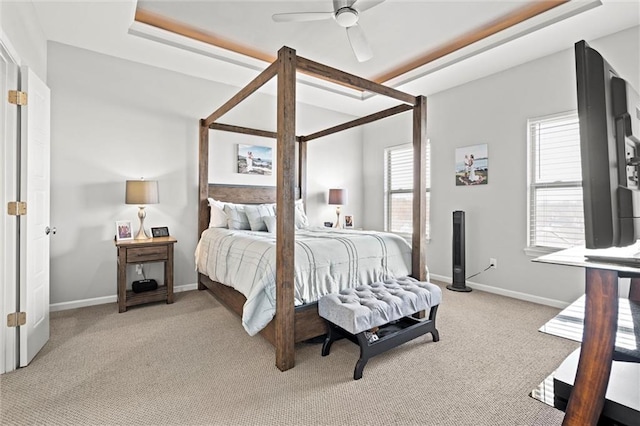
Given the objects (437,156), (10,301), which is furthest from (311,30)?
(10,301)

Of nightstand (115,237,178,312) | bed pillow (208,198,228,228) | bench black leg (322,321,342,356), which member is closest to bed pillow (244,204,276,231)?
bed pillow (208,198,228,228)

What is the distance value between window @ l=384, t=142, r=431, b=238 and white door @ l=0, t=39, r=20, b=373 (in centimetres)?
461

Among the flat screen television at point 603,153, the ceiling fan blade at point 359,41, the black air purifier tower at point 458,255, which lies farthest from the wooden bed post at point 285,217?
the black air purifier tower at point 458,255

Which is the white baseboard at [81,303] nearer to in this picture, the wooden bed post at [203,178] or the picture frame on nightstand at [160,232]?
the picture frame on nightstand at [160,232]

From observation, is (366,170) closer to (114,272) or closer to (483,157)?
(483,157)

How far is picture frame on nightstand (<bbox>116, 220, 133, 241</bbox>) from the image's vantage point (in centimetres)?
349

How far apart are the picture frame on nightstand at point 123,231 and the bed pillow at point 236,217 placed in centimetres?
106

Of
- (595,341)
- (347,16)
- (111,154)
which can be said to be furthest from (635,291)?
(111,154)

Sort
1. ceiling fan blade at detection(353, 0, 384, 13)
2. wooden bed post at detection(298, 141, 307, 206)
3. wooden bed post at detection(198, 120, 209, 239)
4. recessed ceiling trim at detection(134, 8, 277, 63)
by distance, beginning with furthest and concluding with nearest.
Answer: wooden bed post at detection(298, 141, 307, 206) → wooden bed post at detection(198, 120, 209, 239) → recessed ceiling trim at detection(134, 8, 277, 63) → ceiling fan blade at detection(353, 0, 384, 13)

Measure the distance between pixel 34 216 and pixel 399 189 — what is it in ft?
15.0

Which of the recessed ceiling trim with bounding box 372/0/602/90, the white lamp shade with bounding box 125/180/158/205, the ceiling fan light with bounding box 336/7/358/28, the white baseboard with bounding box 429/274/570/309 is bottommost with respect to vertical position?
the white baseboard with bounding box 429/274/570/309

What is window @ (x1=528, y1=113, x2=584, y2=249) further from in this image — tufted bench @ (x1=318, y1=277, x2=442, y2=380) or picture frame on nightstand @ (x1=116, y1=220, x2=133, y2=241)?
picture frame on nightstand @ (x1=116, y1=220, x2=133, y2=241)

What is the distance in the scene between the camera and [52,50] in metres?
3.25

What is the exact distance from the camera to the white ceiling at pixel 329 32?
282cm
